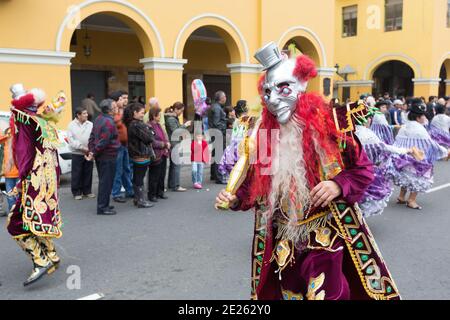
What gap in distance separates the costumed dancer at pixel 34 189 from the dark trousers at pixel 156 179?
118 inches

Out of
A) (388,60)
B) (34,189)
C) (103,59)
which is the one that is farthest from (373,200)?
(388,60)

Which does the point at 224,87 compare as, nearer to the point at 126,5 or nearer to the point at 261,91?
the point at 126,5

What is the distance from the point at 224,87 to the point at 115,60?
5.25 meters

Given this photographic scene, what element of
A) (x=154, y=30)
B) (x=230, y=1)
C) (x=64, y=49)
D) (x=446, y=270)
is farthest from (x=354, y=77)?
(x=446, y=270)

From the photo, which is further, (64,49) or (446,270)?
(64,49)

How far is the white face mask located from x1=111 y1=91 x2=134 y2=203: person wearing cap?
514cm

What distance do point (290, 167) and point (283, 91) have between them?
0.40 meters

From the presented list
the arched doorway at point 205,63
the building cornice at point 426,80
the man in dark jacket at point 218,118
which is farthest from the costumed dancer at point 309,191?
the building cornice at point 426,80

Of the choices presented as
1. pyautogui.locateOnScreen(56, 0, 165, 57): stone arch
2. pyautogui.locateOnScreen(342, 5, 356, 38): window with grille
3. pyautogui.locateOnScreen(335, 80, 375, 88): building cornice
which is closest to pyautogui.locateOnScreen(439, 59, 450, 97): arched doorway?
pyautogui.locateOnScreen(335, 80, 375, 88): building cornice

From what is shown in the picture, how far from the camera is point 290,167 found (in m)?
2.37

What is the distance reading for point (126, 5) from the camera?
10.7m

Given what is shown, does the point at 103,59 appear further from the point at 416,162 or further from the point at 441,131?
the point at 416,162

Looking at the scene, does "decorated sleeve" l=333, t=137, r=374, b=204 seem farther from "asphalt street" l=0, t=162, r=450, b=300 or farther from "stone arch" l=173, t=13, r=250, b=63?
"stone arch" l=173, t=13, r=250, b=63

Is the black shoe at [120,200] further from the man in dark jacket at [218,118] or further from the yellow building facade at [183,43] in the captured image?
the yellow building facade at [183,43]
